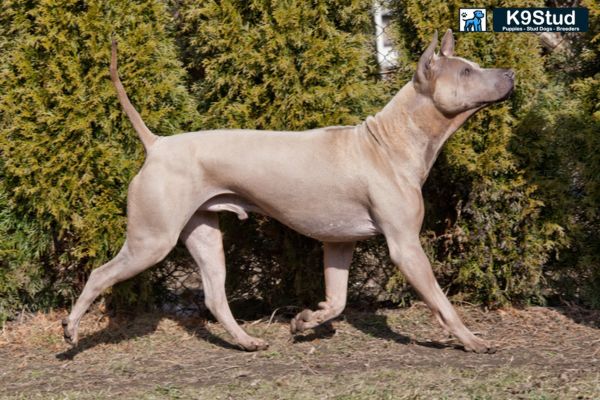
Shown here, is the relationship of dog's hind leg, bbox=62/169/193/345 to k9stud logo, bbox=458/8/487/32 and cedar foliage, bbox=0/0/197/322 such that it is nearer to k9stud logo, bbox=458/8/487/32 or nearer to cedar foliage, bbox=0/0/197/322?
cedar foliage, bbox=0/0/197/322

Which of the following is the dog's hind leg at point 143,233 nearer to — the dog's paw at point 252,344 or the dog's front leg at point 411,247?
the dog's paw at point 252,344

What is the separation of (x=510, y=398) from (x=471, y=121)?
2.08 metres

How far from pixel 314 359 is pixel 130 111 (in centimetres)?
180

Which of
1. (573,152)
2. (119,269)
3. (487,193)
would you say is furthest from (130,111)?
(573,152)

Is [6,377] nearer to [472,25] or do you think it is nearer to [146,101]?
[146,101]

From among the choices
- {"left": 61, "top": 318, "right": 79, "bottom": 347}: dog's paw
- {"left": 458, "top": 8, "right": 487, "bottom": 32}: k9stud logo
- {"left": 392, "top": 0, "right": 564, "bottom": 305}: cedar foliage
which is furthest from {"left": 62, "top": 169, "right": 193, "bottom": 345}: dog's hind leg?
{"left": 458, "top": 8, "right": 487, "bottom": 32}: k9stud logo

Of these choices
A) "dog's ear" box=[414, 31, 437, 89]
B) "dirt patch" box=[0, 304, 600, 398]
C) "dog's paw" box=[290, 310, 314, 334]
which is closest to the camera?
"dirt patch" box=[0, 304, 600, 398]

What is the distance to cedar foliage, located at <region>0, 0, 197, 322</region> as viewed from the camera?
5.64 meters

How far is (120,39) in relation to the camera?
570 centimetres

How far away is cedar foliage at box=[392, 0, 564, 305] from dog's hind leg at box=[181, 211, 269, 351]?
→ 131cm

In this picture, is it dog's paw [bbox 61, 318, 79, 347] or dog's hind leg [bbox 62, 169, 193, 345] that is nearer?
dog's hind leg [bbox 62, 169, 193, 345]

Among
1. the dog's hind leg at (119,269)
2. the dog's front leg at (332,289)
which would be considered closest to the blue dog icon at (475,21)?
the dog's front leg at (332,289)

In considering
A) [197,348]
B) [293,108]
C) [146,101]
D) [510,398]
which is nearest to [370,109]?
[293,108]

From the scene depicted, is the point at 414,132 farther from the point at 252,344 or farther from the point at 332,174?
the point at 252,344
